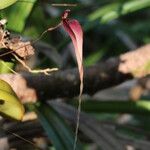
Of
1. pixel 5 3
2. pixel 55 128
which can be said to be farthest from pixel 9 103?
pixel 55 128

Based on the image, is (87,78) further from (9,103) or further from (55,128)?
(9,103)

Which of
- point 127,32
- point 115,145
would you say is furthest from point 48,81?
point 127,32

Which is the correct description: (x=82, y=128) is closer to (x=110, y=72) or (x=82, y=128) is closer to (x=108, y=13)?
(x=110, y=72)

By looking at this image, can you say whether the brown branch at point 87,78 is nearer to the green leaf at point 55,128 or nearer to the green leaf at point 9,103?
the green leaf at point 55,128

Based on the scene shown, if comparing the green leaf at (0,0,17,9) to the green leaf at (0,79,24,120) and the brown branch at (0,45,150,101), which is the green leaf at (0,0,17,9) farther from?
the brown branch at (0,45,150,101)

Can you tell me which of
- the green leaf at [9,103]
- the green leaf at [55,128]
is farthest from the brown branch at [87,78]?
the green leaf at [9,103]

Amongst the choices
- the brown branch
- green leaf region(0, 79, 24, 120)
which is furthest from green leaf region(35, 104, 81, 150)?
green leaf region(0, 79, 24, 120)

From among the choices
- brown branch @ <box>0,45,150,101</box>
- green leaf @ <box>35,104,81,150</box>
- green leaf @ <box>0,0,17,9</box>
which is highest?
brown branch @ <box>0,45,150,101</box>
